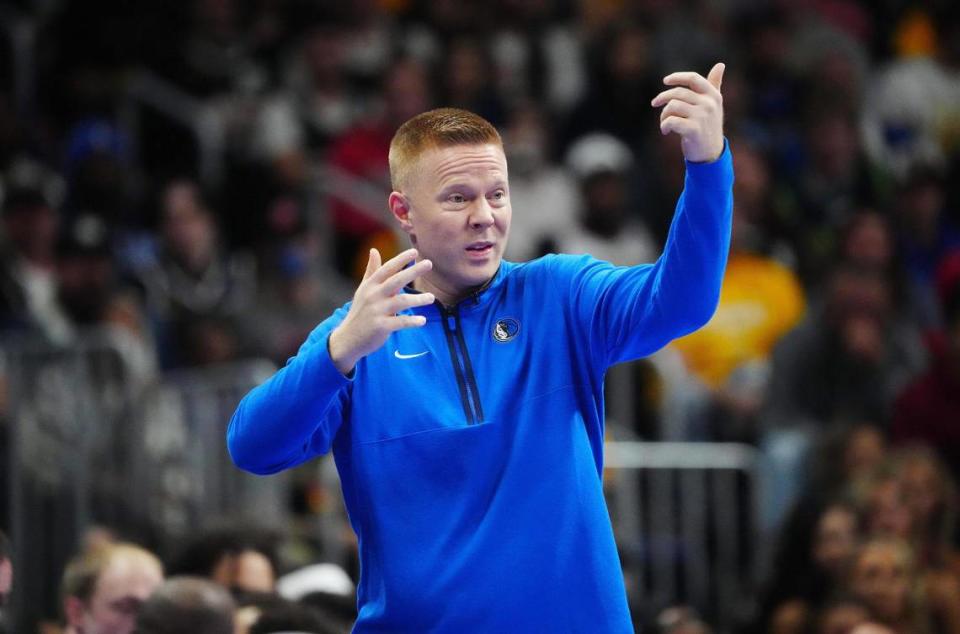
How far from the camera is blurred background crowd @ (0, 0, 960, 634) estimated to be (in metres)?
8.29

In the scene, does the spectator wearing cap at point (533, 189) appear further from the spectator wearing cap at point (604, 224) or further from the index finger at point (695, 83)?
the index finger at point (695, 83)

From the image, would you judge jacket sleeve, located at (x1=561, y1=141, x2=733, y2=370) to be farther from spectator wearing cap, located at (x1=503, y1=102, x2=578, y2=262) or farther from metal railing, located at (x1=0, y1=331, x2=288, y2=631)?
spectator wearing cap, located at (x1=503, y1=102, x2=578, y2=262)

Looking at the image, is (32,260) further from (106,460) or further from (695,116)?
(695,116)

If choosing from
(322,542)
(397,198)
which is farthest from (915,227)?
(397,198)

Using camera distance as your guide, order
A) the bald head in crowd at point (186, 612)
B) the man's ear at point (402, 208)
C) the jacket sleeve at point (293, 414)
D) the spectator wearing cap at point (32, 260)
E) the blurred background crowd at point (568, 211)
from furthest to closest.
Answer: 1. the spectator wearing cap at point (32, 260)
2. the blurred background crowd at point (568, 211)
3. the bald head in crowd at point (186, 612)
4. the man's ear at point (402, 208)
5. the jacket sleeve at point (293, 414)

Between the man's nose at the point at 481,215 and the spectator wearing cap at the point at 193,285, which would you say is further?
the spectator wearing cap at the point at 193,285

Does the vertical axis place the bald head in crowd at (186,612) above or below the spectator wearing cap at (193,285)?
below

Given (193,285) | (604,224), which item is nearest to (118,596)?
(193,285)

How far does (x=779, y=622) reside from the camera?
7.98 meters

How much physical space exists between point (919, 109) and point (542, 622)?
9.97m

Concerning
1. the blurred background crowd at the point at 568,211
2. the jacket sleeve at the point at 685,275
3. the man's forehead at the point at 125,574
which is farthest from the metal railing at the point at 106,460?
the jacket sleeve at the point at 685,275

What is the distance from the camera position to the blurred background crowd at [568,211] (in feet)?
27.2

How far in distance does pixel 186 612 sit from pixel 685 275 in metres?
1.77

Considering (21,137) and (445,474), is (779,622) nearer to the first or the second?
(445,474)
